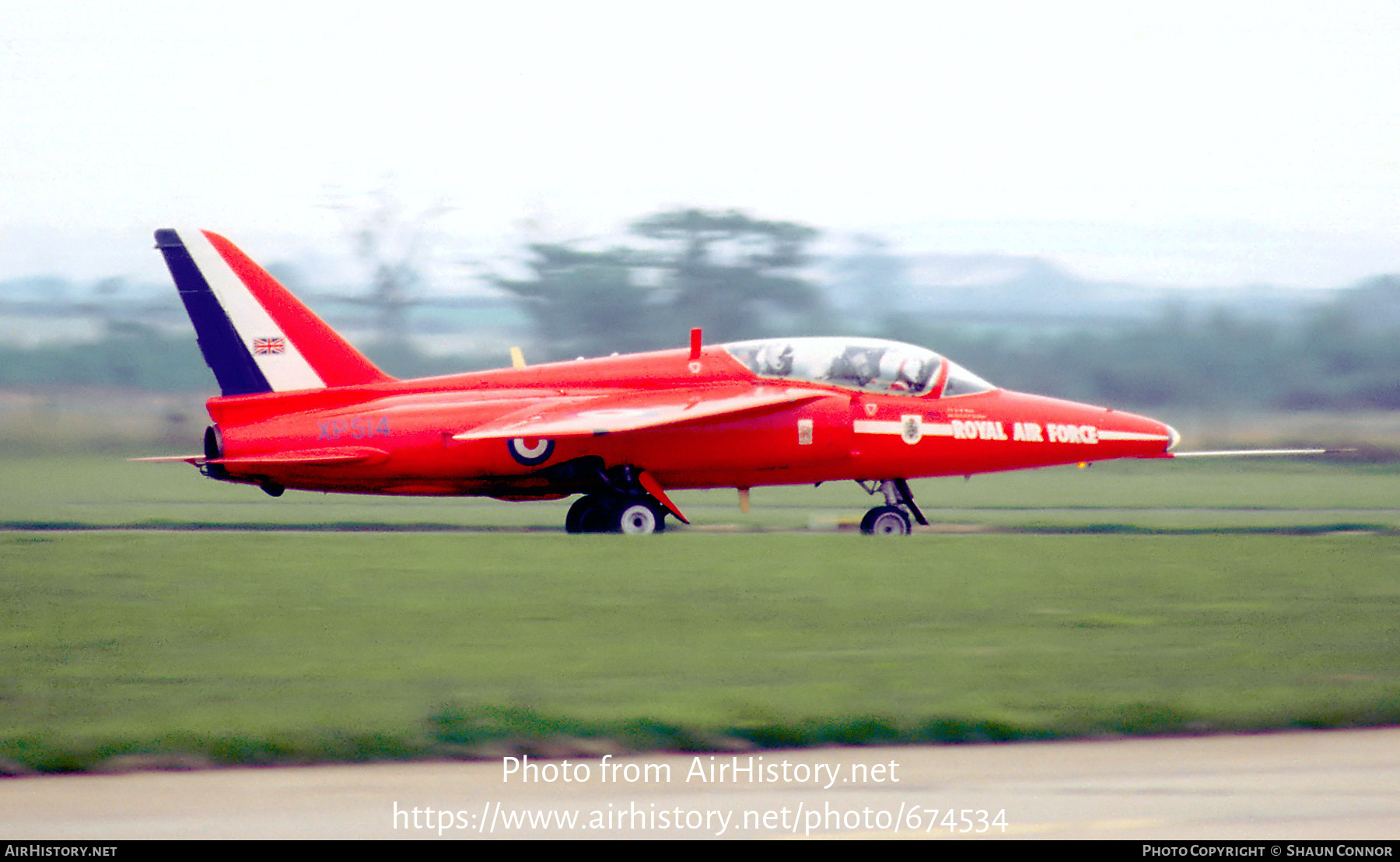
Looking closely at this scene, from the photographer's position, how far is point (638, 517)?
1753 centimetres

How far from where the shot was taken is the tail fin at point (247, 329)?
18.0 meters

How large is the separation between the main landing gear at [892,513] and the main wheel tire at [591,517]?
3.08 meters

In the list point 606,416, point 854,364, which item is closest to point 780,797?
point 606,416

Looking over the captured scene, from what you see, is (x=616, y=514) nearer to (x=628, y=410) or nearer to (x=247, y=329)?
(x=628, y=410)

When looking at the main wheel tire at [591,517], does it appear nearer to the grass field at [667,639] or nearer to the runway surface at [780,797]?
the grass field at [667,639]

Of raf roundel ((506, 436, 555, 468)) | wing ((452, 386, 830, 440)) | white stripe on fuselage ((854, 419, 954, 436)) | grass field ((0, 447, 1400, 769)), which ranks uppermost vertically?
wing ((452, 386, 830, 440))

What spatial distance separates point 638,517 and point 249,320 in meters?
5.35

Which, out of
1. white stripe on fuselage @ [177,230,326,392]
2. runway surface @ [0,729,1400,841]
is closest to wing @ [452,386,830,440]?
white stripe on fuselage @ [177,230,326,392]

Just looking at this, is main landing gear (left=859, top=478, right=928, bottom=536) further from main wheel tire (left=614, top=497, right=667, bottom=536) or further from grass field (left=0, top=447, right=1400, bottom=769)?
main wheel tire (left=614, top=497, right=667, bottom=536)

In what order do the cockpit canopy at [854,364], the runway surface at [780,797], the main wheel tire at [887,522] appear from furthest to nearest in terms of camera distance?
the main wheel tire at [887,522] < the cockpit canopy at [854,364] < the runway surface at [780,797]

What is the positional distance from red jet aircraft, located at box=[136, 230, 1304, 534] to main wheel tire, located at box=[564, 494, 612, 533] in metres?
0.03

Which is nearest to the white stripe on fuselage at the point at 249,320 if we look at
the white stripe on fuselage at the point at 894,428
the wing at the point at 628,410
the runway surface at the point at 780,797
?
the wing at the point at 628,410

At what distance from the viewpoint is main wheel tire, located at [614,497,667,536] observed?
17469mm

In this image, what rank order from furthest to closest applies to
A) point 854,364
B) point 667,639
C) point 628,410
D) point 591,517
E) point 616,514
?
point 854,364, point 591,517, point 616,514, point 628,410, point 667,639
